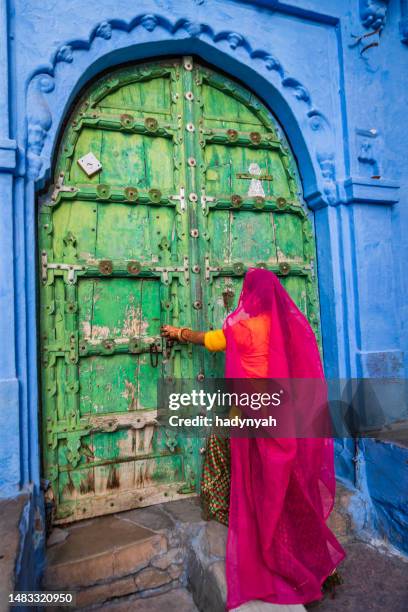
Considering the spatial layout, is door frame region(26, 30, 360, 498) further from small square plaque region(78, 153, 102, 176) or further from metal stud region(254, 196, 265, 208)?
small square plaque region(78, 153, 102, 176)

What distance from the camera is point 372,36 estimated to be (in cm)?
304

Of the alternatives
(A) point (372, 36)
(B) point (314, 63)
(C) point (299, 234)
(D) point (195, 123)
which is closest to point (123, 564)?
(C) point (299, 234)

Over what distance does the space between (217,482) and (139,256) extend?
1.30m

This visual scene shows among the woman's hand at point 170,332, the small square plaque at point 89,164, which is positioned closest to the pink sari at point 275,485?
the woman's hand at point 170,332

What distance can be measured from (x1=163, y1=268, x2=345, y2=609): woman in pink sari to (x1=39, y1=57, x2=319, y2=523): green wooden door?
62 centimetres

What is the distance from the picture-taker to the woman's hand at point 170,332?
98.1 inches

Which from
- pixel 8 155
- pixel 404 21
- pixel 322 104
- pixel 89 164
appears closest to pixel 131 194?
pixel 89 164

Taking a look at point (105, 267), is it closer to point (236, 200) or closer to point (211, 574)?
point (236, 200)

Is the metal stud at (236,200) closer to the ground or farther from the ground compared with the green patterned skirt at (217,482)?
farther from the ground

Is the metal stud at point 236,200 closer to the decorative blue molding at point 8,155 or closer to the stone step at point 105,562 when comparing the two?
the decorative blue molding at point 8,155

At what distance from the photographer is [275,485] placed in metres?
1.86

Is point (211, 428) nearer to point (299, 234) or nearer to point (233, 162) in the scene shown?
point (299, 234)

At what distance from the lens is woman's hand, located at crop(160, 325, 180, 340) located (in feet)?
8.18

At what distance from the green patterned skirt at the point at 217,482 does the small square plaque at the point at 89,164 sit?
1.61 metres
